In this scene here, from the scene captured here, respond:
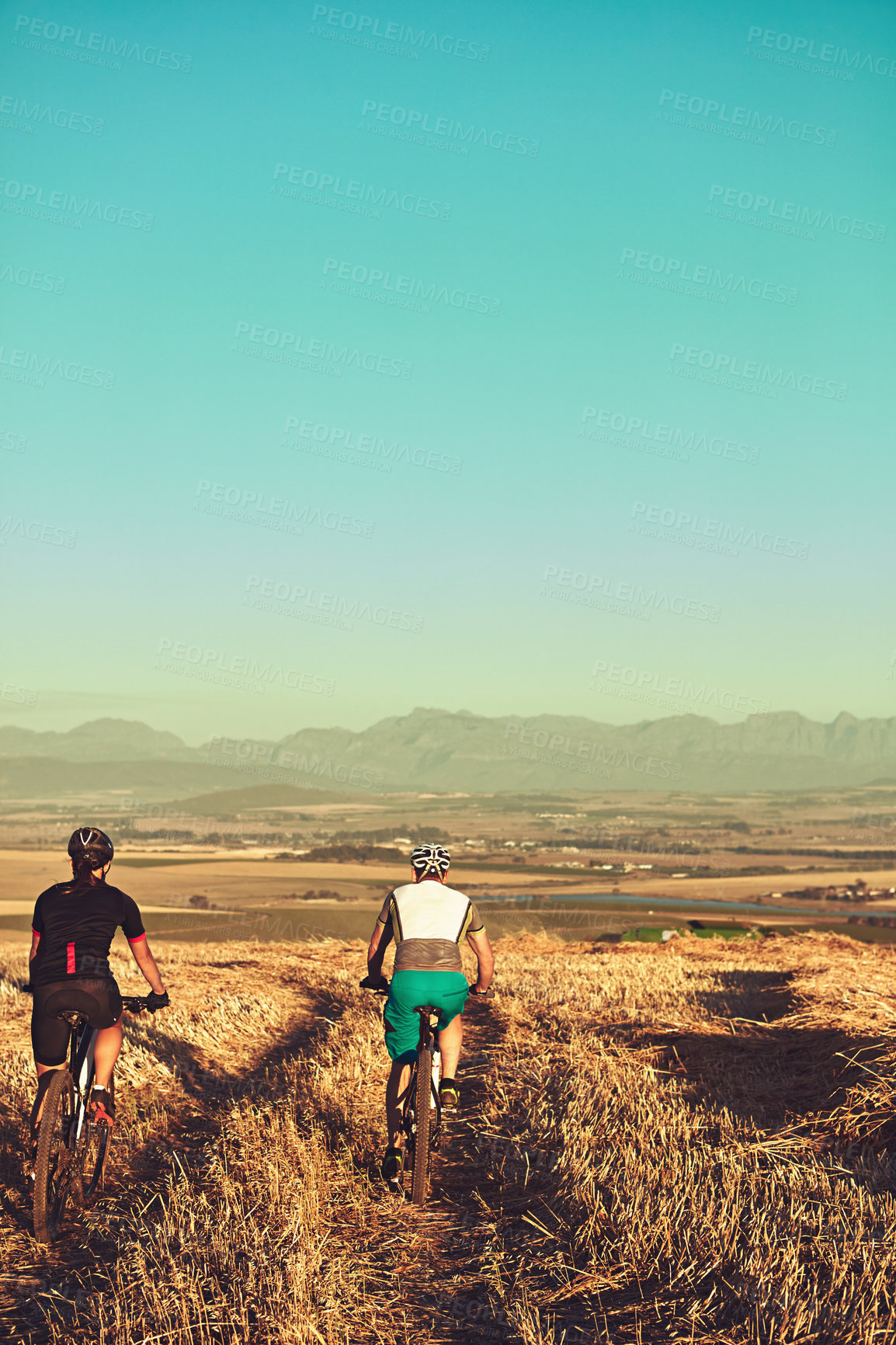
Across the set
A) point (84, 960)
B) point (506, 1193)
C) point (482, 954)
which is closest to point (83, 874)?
point (84, 960)

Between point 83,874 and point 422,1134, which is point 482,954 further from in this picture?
point 83,874

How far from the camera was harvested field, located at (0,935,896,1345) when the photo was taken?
4938mm

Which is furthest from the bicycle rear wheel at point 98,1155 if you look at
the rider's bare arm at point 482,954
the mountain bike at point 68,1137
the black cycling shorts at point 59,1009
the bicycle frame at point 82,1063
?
the rider's bare arm at point 482,954

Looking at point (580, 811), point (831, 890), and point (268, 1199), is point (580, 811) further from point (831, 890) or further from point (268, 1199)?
point (268, 1199)

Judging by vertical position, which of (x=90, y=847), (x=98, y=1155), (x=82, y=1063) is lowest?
(x=98, y=1155)

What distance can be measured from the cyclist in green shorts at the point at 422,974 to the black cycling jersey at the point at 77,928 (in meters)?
1.71

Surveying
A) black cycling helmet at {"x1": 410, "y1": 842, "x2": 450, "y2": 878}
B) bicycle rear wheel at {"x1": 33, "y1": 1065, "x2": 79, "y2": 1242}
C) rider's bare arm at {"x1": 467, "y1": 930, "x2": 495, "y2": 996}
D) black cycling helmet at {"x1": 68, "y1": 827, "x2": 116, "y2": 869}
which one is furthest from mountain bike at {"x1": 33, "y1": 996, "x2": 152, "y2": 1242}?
rider's bare arm at {"x1": 467, "y1": 930, "x2": 495, "y2": 996}

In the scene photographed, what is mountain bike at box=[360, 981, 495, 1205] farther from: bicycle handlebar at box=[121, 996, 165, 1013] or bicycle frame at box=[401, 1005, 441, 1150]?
bicycle handlebar at box=[121, 996, 165, 1013]

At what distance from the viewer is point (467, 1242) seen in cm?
607

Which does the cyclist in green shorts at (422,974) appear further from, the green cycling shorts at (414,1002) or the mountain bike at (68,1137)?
the mountain bike at (68,1137)

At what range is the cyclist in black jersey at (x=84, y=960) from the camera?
665 cm

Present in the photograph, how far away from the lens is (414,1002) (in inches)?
280

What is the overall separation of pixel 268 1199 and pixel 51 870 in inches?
1950

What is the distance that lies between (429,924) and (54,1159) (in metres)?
2.70
